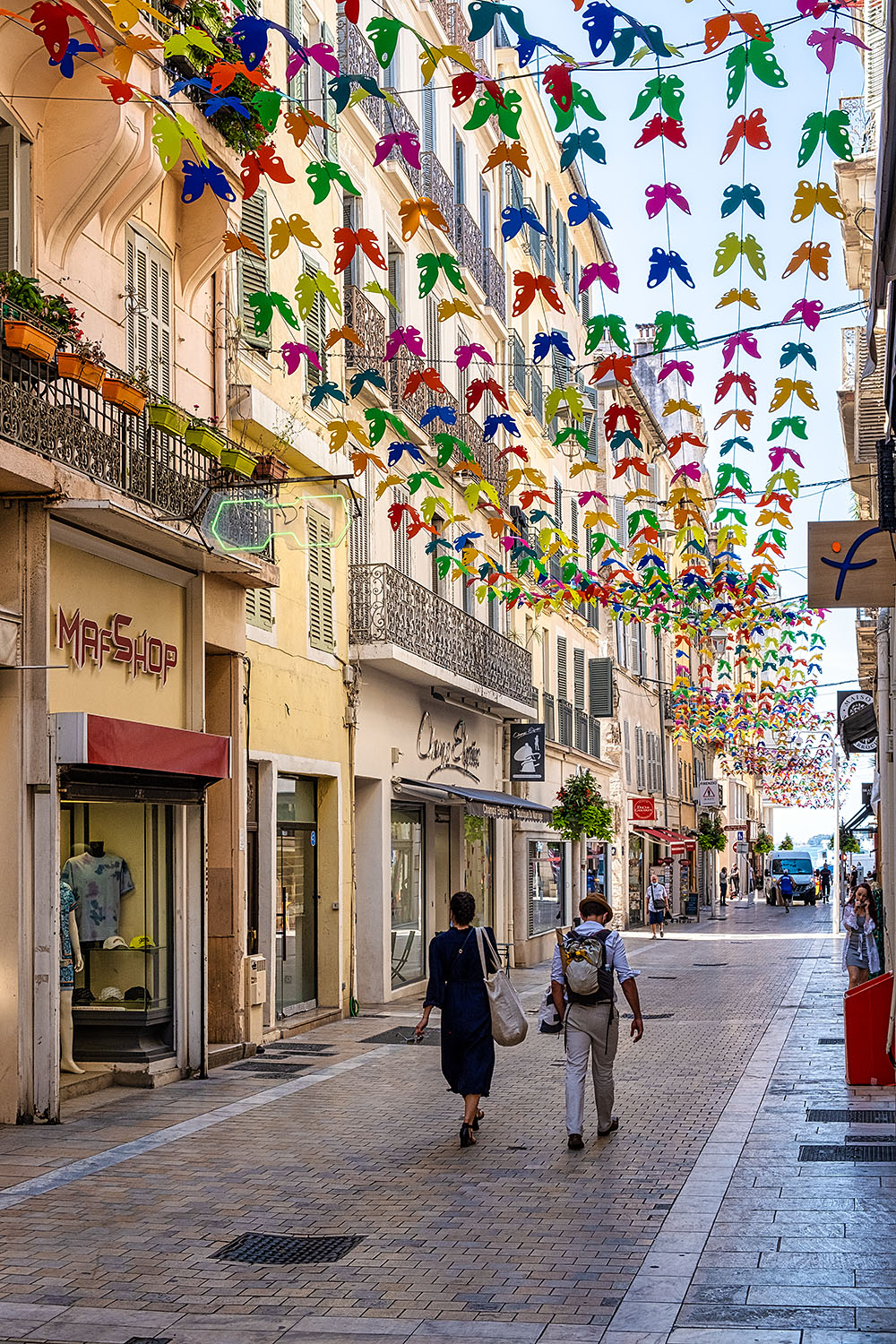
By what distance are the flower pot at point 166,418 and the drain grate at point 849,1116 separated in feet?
24.2

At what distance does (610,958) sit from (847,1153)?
76.9 inches

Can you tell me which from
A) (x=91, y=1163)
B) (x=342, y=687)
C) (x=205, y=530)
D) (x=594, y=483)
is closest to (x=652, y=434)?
(x=594, y=483)

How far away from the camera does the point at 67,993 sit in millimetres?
12805

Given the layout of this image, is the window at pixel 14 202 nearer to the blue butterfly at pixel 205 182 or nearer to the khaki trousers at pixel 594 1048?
the blue butterfly at pixel 205 182

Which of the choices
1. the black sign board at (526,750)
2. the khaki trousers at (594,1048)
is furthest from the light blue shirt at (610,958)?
the black sign board at (526,750)

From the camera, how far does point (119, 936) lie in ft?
→ 44.4

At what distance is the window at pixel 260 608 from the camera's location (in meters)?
16.2

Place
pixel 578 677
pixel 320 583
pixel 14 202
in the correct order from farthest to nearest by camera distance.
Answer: pixel 578 677 → pixel 320 583 → pixel 14 202

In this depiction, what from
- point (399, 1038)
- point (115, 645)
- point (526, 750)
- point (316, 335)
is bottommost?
point (399, 1038)

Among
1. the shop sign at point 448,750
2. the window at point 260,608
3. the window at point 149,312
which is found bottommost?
the shop sign at point 448,750

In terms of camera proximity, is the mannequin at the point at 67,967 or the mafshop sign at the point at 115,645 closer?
the mafshop sign at the point at 115,645

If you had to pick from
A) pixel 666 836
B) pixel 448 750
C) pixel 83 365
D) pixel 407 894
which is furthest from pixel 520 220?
pixel 666 836

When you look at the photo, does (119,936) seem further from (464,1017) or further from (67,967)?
(464,1017)

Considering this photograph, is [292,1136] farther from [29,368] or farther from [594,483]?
[594,483]
